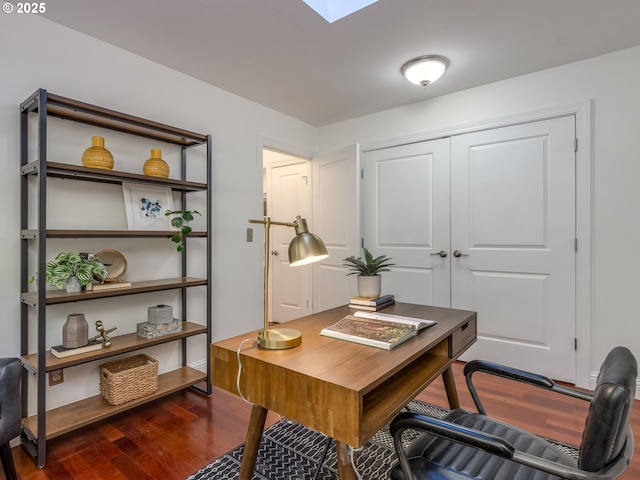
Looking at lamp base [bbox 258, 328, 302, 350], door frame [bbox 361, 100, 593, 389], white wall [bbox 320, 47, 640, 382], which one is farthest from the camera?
door frame [bbox 361, 100, 593, 389]

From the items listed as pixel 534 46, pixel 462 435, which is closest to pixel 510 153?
pixel 534 46

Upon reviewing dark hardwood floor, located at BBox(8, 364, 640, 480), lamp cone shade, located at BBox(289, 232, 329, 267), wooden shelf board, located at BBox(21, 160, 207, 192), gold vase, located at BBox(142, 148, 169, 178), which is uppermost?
gold vase, located at BBox(142, 148, 169, 178)

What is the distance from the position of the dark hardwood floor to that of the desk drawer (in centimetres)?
81

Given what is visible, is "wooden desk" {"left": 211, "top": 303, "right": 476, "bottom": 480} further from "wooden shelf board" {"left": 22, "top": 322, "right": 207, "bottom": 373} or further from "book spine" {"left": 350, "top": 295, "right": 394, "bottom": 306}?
"wooden shelf board" {"left": 22, "top": 322, "right": 207, "bottom": 373}

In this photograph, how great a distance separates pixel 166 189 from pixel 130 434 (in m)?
1.54

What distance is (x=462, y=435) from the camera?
0.95 m

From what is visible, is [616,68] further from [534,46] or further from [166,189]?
[166,189]

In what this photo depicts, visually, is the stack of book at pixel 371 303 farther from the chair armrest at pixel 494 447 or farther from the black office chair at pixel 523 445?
the chair armrest at pixel 494 447

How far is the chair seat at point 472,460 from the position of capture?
1.02 meters

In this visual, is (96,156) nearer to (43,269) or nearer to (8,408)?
(43,269)

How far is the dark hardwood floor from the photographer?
5.56ft

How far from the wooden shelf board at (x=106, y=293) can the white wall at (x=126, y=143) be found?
16 cm

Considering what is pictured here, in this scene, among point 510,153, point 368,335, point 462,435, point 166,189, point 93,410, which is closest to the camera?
point 462,435

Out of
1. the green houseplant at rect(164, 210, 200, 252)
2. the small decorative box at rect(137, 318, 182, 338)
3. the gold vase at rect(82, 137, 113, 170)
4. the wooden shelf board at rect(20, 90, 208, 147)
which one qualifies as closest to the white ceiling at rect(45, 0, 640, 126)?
the wooden shelf board at rect(20, 90, 208, 147)
